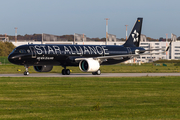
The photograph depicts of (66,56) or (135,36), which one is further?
(135,36)

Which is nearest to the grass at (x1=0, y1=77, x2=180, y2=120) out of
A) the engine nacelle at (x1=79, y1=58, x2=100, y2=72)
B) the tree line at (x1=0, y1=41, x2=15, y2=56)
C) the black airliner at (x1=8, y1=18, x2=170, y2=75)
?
the black airliner at (x1=8, y1=18, x2=170, y2=75)

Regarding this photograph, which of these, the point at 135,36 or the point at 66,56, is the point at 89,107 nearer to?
the point at 66,56

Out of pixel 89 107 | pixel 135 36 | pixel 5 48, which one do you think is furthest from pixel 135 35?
pixel 5 48

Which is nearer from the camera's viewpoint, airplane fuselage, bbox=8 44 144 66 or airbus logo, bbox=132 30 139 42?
airplane fuselage, bbox=8 44 144 66

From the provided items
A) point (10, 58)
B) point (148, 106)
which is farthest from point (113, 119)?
point (10, 58)

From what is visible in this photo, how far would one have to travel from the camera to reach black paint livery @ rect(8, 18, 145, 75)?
40.3 meters

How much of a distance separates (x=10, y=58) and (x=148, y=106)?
26.7m

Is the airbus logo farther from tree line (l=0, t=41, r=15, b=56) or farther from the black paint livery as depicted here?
tree line (l=0, t=41, r=15, b=56)

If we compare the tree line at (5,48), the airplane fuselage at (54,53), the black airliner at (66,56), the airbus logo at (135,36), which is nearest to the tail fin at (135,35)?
the airbus logo at (135,36)

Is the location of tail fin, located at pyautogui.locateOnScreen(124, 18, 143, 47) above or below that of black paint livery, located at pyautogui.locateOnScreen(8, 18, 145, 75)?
above

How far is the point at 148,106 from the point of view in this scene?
1595 cm

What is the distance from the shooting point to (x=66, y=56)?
43312 mm

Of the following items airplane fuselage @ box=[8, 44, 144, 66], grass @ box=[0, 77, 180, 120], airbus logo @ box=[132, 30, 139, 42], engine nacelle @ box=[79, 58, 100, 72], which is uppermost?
airbus logo @ box=[132, 30, 139, 42]

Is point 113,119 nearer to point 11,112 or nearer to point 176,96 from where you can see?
point 11,112
